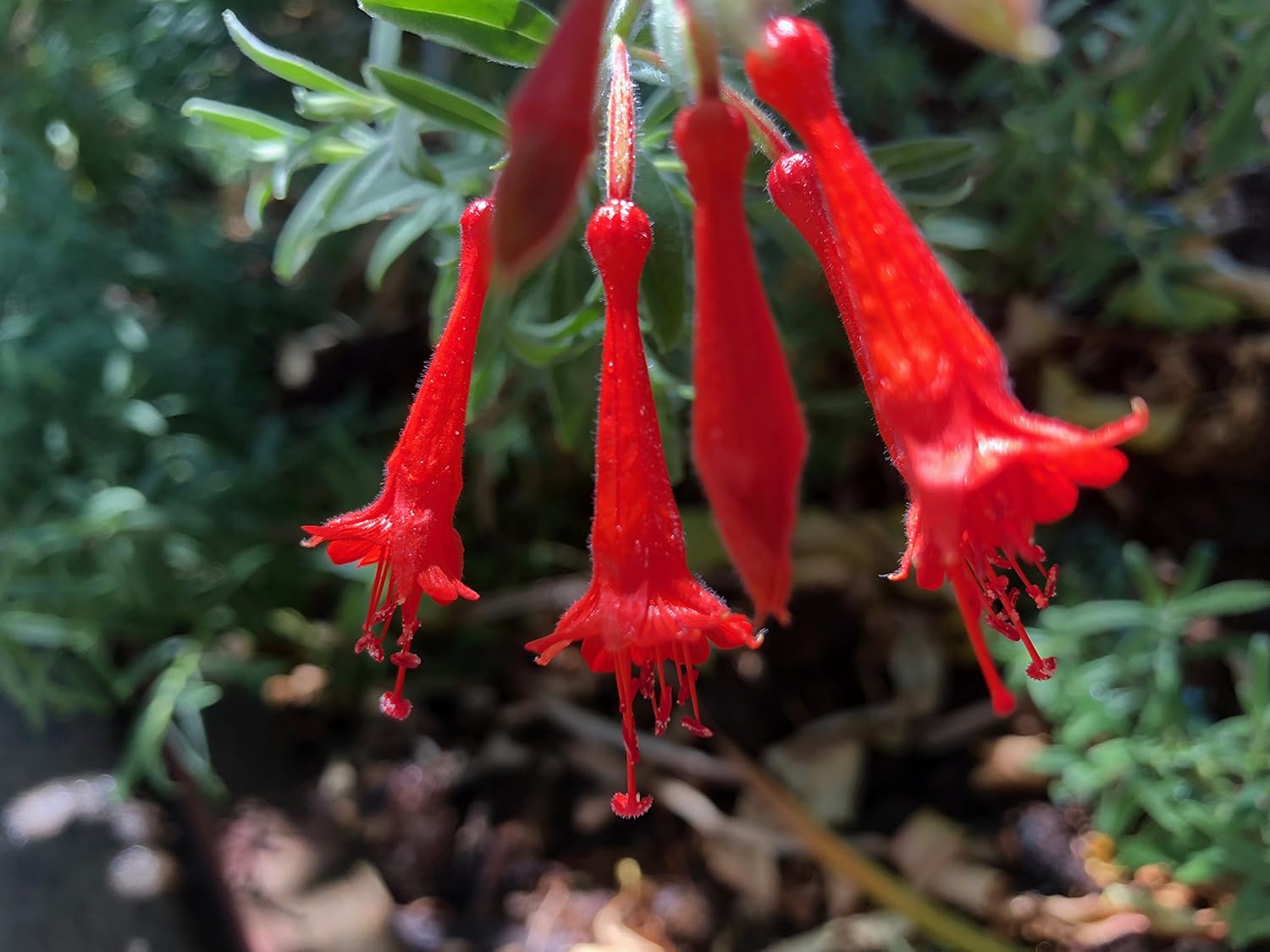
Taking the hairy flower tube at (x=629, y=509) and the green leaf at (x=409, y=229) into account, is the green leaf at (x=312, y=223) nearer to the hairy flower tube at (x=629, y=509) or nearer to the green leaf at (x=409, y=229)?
the green leaf at (x=409, y=229)

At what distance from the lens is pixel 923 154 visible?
3.23 feet

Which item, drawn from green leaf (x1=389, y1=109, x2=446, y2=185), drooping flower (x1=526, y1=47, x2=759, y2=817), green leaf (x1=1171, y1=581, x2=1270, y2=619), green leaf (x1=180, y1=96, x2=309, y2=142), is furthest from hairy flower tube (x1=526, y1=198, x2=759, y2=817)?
green leaf (x1=1171, y1=581, x2=1270, y2=619)

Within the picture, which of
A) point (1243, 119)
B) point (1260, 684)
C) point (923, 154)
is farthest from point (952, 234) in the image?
point (1260, 684)

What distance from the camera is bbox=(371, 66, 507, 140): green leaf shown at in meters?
0.82

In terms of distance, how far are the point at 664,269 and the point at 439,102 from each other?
0.25 metres

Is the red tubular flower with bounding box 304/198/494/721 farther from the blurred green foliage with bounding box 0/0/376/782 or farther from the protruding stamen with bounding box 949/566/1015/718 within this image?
the blurred green foliage with bounding box 0/0/376/782

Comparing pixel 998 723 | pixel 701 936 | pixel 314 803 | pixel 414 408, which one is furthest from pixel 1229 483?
pixel 314 803

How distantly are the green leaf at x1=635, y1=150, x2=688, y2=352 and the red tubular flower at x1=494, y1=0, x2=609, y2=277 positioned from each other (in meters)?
0.30

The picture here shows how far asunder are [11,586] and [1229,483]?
186cm

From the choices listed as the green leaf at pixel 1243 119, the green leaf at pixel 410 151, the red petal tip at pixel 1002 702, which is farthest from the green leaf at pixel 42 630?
the green leaf at pixel 1243 119

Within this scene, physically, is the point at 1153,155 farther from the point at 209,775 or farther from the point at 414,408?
the point at 209,775

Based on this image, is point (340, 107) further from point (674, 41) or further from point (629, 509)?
point (629, 509)

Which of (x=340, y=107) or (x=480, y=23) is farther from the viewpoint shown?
(x=340, y=107)

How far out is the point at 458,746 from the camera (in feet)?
5.24
